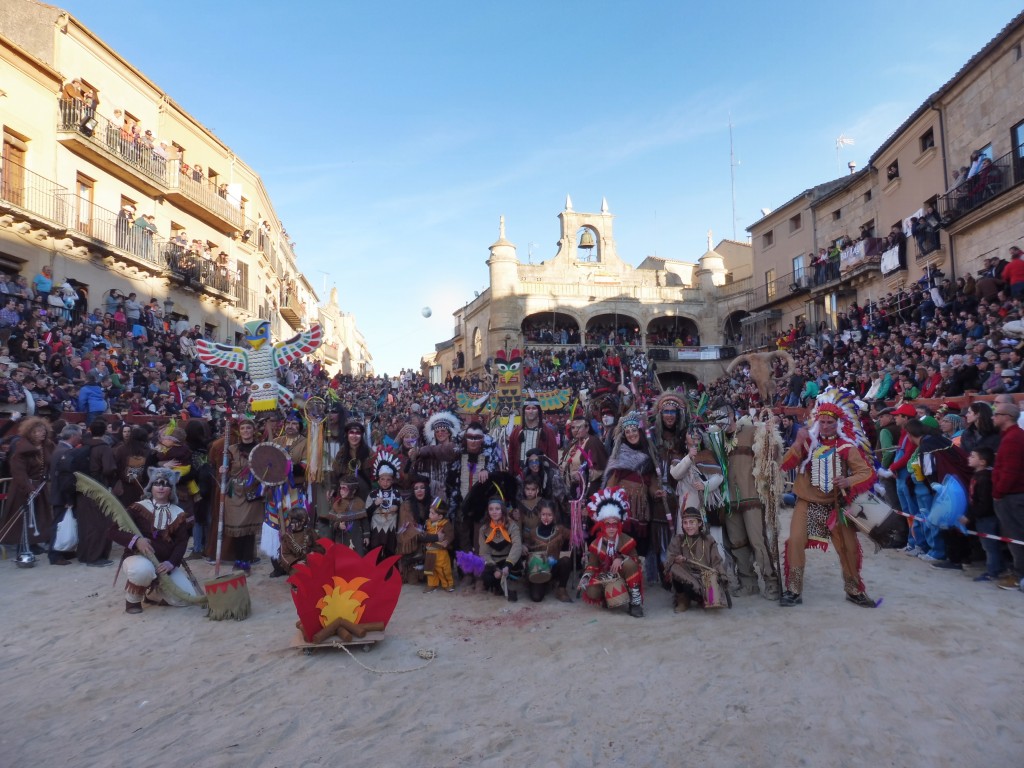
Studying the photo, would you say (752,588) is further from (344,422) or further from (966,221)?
(966,221)

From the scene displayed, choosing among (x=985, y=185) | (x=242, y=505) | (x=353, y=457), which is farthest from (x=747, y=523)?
(x=985, y=185)

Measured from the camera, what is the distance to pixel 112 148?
60.7 feet

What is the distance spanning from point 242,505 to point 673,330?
116 ft

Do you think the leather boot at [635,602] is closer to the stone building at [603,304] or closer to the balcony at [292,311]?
the stone building at [603,304]

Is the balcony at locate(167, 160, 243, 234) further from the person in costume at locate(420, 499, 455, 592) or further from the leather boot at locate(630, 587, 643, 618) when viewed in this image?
the leather boot at locate(630, 587, 643, 618)

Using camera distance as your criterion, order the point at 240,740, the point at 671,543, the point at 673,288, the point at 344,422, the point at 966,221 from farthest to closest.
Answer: the point at 673,288
the point at 966,221
the point at 344,422
the point at 671,543
the point at 240,740

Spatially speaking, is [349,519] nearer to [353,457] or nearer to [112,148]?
[353,457]

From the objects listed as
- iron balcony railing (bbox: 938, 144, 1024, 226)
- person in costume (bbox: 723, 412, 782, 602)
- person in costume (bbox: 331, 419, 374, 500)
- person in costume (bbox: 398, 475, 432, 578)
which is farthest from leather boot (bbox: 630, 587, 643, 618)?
iron balcony railing (bbox: 938, 144, 1024, 226)

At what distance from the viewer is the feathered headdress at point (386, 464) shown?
667 cm

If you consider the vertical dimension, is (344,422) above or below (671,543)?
above

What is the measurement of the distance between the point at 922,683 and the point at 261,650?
443 centimetres

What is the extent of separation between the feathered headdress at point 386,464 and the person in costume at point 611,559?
6.91 feet

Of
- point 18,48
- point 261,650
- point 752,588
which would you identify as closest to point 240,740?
point 261,650

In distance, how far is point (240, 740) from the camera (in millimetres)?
3484
